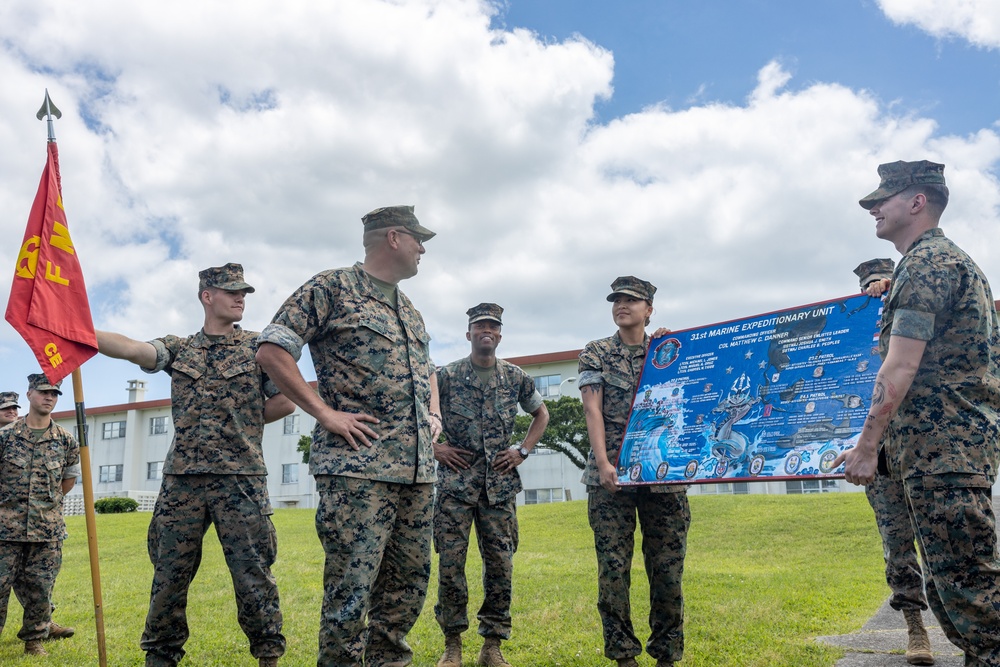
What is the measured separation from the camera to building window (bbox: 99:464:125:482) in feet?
160

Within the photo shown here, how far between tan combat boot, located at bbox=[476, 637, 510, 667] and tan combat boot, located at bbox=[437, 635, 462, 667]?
0.53ft

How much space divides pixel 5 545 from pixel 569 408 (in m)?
25.5

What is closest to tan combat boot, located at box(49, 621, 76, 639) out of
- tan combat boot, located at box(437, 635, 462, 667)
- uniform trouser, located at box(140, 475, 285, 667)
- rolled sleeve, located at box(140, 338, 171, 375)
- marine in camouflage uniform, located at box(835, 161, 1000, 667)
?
uniform trouser, located at box(140, 475, 285, 667)

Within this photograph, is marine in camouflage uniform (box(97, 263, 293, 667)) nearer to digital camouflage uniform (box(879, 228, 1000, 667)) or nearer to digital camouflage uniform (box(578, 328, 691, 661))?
digital camouflage uniform (box(578, 328, 691, 661))

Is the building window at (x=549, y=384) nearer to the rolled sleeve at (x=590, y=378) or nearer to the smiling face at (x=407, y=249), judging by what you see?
the rolled sleeve at (x=590, y=378)

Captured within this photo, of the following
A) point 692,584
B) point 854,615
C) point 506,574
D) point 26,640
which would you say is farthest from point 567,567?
point 26,640

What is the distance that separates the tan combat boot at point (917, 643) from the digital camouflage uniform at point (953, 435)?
1.70 meters

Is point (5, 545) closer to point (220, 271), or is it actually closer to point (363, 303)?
point (220, 271)

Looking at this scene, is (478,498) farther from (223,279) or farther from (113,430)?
(113,430)

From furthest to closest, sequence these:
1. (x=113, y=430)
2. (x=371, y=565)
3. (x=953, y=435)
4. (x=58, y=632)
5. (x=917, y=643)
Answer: (x=113, y=430) < (x=58, y=632) < (x=917, y=643) < (x=371, y=565) < (x=953, y=435)

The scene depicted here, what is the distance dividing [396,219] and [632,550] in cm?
271

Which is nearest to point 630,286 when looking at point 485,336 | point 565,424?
point 485,336

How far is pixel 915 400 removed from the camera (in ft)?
12.1

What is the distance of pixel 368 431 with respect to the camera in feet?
13.0
